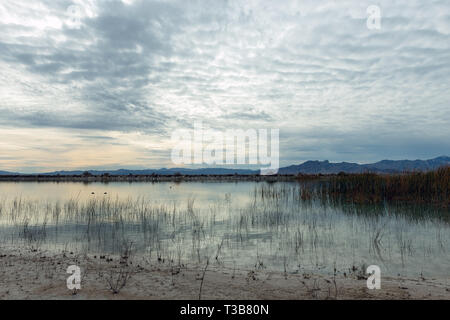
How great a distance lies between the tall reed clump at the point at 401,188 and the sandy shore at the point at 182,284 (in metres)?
16.7

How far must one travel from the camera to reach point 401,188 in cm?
2394

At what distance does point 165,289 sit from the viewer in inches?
255

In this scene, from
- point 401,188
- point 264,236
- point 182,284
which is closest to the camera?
point 182,284

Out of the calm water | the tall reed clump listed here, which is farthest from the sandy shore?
the tall reed clump

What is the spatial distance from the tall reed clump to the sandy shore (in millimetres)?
16691

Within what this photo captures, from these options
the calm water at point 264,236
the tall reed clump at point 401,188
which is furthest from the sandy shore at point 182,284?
the tall reed clump at point 401,188

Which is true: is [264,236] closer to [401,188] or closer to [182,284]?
[182,284]

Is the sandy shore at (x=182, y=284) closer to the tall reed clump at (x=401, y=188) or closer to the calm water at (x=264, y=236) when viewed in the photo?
the calm water at (x=264, y=236)

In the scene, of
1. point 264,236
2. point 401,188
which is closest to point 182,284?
point 264,236

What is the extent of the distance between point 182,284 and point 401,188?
2307 cm

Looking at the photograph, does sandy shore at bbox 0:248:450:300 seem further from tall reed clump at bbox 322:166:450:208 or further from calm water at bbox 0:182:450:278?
tall reed clump at bbox 322:166:450:208

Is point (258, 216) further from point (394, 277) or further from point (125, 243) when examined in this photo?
point (394, 277)

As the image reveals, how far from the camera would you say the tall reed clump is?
851 inches
